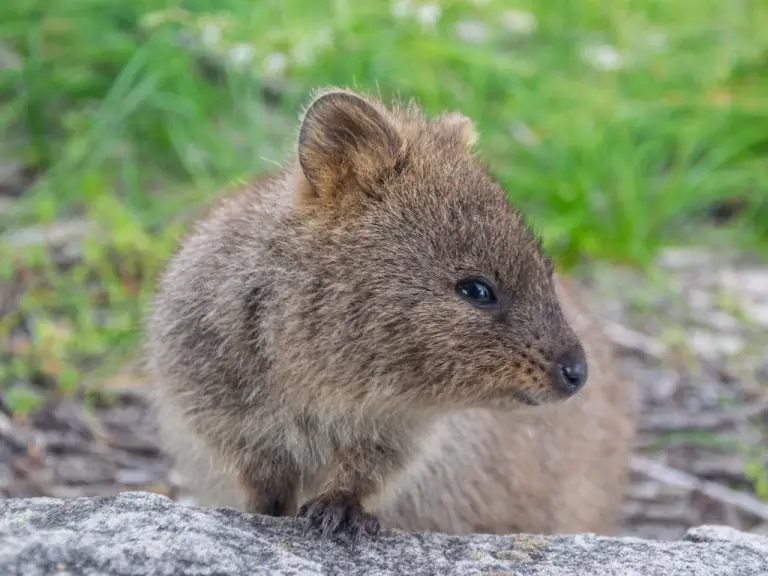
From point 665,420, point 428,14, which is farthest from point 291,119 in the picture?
point 665,420

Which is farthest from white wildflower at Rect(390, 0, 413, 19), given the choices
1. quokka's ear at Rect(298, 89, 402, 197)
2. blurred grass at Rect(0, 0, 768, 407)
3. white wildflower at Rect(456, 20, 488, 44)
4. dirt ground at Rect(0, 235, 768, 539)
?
quokka's ear at Rect(298, 89, 402, 197)

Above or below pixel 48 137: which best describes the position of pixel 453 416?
below

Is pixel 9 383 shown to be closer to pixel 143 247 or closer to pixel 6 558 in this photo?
pixel 143 247

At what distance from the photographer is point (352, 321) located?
3461 millimetres

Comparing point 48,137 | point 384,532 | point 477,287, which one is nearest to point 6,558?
point 384,532

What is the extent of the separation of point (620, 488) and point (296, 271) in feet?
8.13

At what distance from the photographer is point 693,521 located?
17.5 feet

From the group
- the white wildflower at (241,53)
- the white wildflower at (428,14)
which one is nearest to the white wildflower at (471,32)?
the white wildflower at (428,14)

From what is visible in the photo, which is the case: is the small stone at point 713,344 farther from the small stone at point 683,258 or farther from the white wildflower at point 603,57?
the white wildflower at point 603,57

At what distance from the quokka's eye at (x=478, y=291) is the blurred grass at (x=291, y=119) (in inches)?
125

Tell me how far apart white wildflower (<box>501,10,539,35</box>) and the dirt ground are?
8.00 feet

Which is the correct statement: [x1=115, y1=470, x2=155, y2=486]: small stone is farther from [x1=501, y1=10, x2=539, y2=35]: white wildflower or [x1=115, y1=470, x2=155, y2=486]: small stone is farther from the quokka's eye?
[x1=501, y1=10, x2=539, y2=35]: white wildflower

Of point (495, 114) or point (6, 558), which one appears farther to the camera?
point (495, 114)

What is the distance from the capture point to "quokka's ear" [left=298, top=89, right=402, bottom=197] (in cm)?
366
